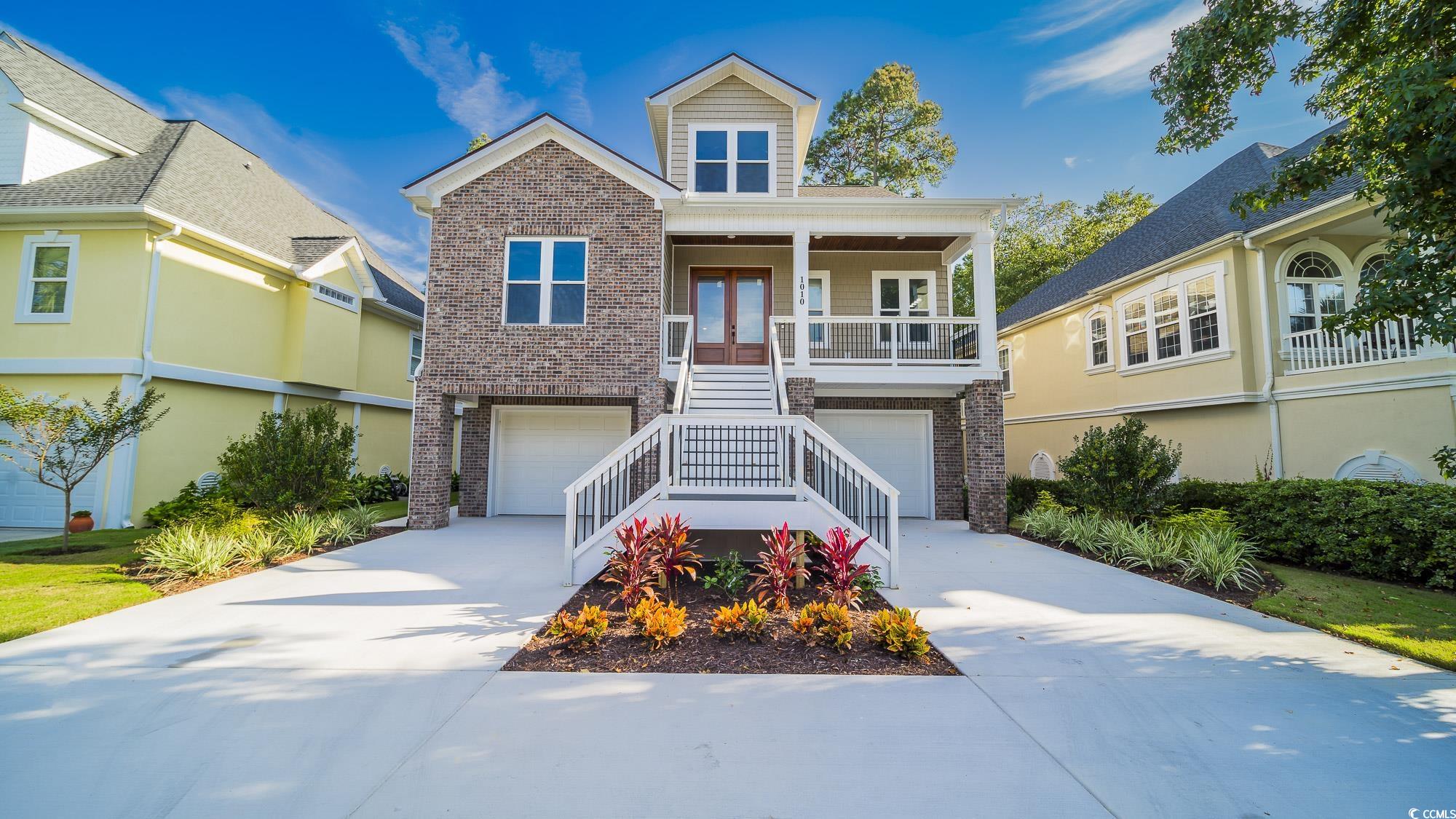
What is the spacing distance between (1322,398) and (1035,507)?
16.6 ft

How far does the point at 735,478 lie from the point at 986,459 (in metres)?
5.80

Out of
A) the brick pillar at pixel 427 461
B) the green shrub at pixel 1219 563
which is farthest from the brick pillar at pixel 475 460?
the green shrub at pixel 1219 563

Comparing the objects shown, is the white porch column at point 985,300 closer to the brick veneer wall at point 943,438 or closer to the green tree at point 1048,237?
the brick veneer wall at point 943,438

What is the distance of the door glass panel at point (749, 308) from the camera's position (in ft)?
42.7

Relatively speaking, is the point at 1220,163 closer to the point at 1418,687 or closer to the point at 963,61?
the point at 963,61

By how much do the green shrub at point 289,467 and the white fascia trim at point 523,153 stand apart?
466 centimetres

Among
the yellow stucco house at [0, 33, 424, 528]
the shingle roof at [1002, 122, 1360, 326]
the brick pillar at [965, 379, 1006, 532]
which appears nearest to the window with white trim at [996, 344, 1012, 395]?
the shingle roof at [1002, 122, 1360, 326]

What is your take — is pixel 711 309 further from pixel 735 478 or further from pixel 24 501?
pixel 24 501

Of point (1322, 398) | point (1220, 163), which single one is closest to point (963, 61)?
point (1220, 163)

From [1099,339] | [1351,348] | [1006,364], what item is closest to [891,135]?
[1006,364]

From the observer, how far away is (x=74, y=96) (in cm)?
1191

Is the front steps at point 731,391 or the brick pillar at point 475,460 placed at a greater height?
the front steps at point 731,391

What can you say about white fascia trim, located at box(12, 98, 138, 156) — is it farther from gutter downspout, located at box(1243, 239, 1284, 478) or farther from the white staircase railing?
gutter downspout, located at box(1243, 239, 1284, 478)

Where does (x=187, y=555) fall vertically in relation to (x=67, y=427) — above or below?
below
